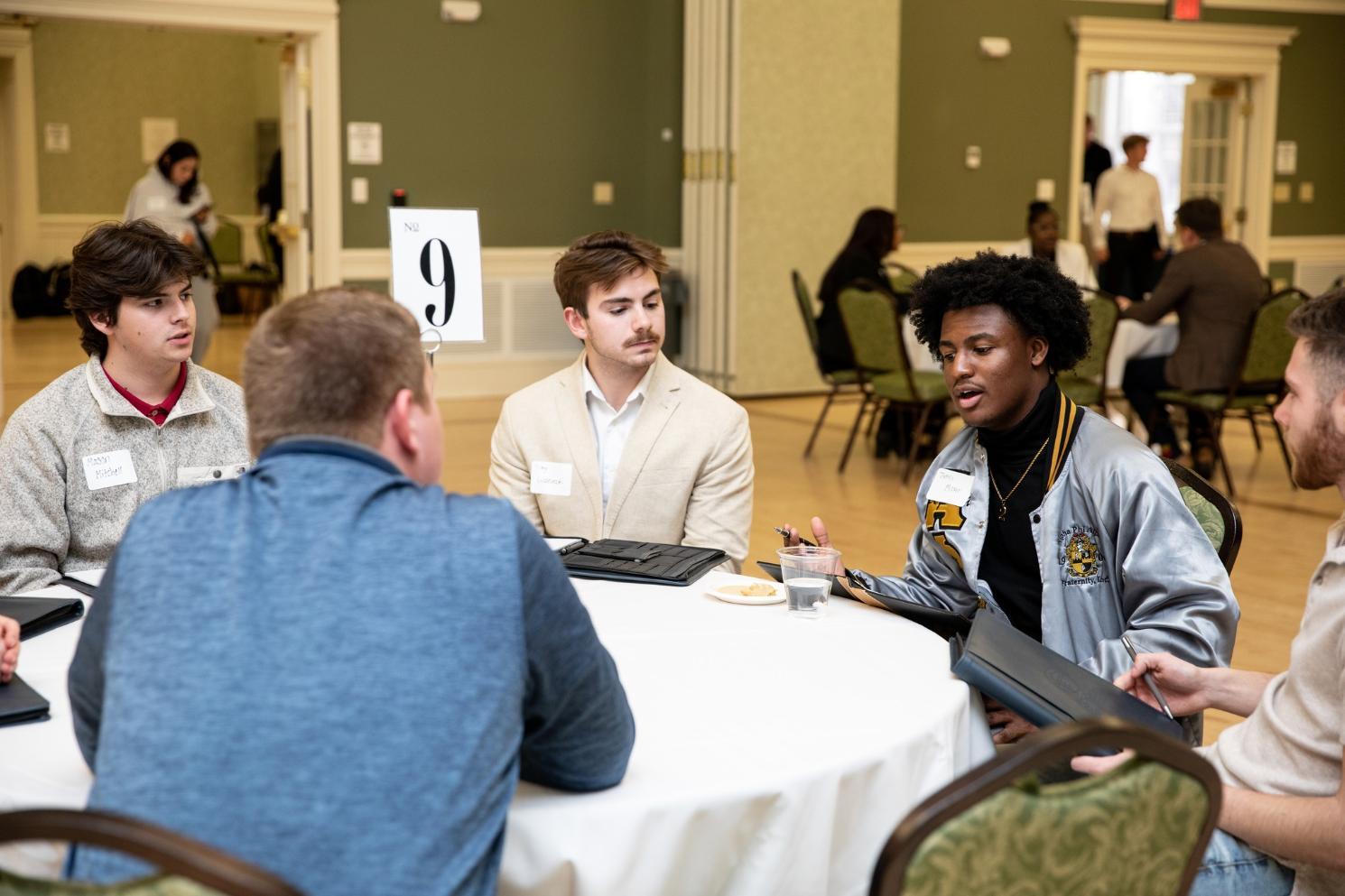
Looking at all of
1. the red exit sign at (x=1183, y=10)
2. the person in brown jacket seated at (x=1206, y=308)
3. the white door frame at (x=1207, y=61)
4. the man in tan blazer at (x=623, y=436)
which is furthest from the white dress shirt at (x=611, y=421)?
the red exit sign at (x=1183, y=10)

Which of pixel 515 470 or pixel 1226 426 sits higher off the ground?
pixel 515 470

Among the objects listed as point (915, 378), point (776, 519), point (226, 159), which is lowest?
point (776, 519)

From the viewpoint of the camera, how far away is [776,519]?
6.31 m

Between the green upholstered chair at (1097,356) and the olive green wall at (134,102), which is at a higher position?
the olive green wall at (134,102)

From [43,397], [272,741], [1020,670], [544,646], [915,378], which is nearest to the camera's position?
[272,741]

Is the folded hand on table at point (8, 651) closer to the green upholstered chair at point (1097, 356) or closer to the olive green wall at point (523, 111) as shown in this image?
the green upholstered chair at point (1097, 356)

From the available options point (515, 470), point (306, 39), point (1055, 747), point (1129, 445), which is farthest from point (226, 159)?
point (1055, 747)

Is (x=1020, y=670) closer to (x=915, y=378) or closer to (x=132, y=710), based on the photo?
(x=132, y=710)

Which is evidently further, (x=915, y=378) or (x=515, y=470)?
(x=915, y=378)

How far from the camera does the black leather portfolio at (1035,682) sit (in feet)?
6.08

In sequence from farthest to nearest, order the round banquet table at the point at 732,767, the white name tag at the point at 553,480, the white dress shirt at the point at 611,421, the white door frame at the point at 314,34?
the white door frame at the point at 314,34
the white dress shirt at the point at 611,421
the white name tag at the point at 553,480
the round banquet table at the point at 732,767

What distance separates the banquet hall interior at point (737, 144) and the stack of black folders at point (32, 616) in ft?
17.2

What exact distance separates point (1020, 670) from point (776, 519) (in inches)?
172

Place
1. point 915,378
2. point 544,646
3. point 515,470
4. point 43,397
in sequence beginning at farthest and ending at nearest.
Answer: point 915,378, point 515,470, point 43,397, point 544,646
